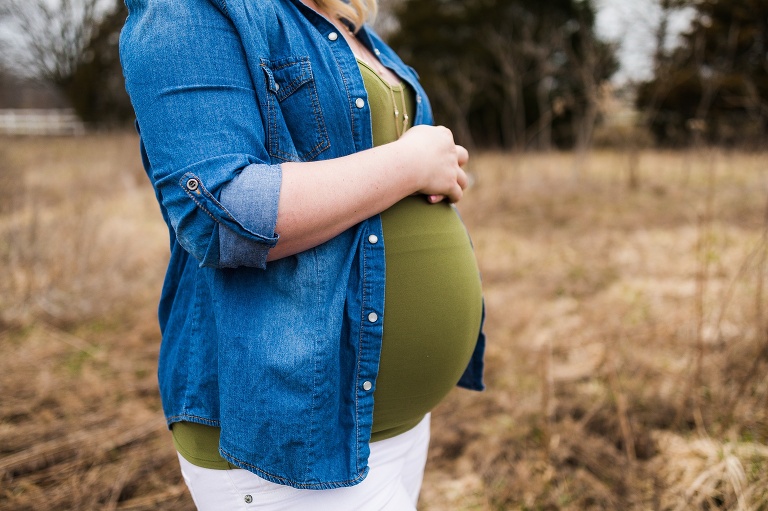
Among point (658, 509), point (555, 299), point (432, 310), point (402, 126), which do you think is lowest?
point (555, 299)

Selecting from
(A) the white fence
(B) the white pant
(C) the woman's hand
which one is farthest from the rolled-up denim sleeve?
(A) the white fence

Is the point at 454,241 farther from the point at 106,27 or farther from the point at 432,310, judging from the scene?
the point at 106,27

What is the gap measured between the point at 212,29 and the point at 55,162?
11326 millimetres

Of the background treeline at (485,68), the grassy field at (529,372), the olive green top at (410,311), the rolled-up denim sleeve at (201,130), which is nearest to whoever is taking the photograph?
the rolled-up denim sleeve at (201,130)

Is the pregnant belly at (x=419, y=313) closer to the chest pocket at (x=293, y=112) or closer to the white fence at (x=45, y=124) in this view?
the chest pocket at (x=293, y=112)

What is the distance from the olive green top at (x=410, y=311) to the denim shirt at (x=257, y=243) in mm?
44

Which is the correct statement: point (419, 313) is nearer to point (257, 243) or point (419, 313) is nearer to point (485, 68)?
point (257, 243)

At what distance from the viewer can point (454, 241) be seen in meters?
1.12

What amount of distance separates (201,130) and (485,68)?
13440mm

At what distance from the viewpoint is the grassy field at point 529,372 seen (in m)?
2.13

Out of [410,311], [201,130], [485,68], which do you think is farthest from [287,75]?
[485,68]

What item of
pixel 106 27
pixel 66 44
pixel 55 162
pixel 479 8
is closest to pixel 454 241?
pixel 55 162

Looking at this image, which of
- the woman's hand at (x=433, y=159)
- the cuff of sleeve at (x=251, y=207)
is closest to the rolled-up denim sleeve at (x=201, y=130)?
the cuff of sleeve at (x=251, y=207)

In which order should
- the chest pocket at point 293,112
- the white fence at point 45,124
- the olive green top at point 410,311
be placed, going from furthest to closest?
the white fence at point 45,124
the olive green top at point 410,311
the chest pocket at point 293,112
